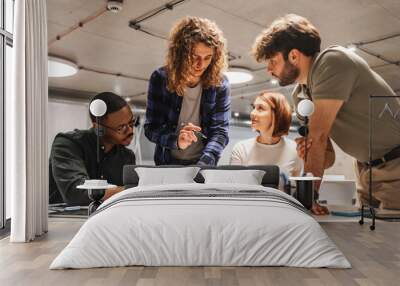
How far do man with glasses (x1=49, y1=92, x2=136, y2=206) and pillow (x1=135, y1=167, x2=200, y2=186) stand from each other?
0.38 meters

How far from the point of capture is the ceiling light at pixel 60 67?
5.00 m

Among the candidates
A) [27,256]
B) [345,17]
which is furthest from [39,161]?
[345,17]

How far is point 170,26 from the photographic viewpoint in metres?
4.89

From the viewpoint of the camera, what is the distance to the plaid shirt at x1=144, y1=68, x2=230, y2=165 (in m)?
4.91

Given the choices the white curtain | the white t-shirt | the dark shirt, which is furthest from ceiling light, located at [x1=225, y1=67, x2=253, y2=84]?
the white curtain

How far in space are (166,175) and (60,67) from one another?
1.86 meters

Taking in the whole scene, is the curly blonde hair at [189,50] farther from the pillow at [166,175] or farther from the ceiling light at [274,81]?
the pillow at [166,175]

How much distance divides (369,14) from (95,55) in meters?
3.22

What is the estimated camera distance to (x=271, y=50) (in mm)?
4992

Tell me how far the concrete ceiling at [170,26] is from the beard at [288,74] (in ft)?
0.38

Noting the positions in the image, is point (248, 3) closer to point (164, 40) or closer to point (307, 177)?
point (164, 40)

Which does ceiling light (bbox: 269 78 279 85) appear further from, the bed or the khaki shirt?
the bed

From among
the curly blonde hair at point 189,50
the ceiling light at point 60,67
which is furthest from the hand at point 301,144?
the ceiling light at point 60,67

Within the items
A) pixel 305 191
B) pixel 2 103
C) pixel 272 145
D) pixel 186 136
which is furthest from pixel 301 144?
pixel 2 103
